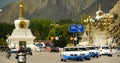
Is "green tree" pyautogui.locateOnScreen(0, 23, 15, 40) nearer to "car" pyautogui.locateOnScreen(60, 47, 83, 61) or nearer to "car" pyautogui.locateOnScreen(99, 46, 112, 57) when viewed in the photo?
"car" pyautogui.locateOnScreen(99, 46, 112, 57)

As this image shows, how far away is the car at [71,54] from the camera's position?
44031 mm

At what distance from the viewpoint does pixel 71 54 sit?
44.1 metres

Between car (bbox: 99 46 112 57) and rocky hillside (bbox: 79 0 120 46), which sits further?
rocky hillside (bbox: 79 0 120 46)

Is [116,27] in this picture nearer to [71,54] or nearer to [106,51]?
Result: [106,51]

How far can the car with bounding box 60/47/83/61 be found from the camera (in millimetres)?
44031

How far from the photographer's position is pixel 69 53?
43.9 metres

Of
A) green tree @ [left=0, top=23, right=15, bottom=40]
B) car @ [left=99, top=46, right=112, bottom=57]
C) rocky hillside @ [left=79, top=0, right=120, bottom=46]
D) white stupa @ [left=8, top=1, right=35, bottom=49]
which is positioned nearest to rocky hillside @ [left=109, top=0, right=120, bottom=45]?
rocky hillside @ [left=79, top=0, right=120, bottom=46]

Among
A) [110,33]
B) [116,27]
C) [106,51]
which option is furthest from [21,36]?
[106,51]

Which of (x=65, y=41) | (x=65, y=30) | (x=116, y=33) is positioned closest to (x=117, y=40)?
(x=116, y=33)

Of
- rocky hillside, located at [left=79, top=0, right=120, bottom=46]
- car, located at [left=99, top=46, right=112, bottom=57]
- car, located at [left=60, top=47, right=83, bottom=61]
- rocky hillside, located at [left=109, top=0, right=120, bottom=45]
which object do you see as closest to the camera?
car, located at [left=60, top=47, right=83, bottom=61]

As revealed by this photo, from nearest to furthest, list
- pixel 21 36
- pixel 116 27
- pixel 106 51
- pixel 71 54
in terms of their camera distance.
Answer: pixel 71 54, pixel 106 51, pixel 116 27, pixel 21 36

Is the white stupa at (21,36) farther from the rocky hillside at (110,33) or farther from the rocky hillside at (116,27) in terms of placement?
the rocky hillside at (116,27)

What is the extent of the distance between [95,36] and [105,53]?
153 ft

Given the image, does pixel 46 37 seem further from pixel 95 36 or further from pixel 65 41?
pixel 95 36
